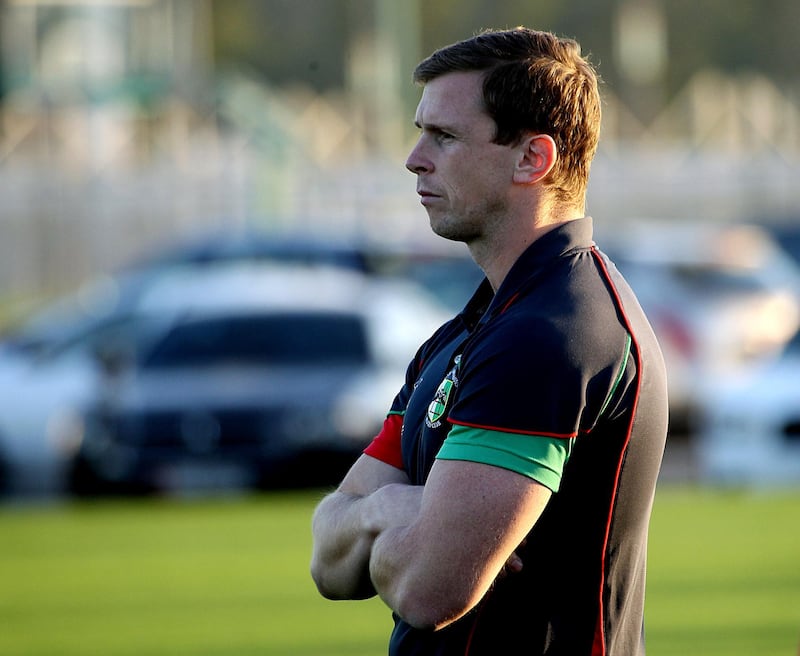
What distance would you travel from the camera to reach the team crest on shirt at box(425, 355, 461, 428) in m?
2.60

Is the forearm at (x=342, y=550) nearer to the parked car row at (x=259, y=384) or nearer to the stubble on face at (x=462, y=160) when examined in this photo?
the stubble on face at (x=462, y=160)

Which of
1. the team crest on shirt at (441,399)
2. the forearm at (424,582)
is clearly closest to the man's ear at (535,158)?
the team crest on shirt at (441,399)

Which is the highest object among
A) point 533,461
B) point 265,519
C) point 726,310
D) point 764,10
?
point 764,10

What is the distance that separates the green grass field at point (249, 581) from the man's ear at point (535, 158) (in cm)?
532

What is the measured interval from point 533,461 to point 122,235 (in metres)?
32.6

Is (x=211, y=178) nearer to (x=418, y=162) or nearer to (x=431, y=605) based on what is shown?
(x=418, y=162)

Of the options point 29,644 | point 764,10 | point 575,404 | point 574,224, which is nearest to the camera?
point 575,404

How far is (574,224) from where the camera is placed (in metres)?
2.70

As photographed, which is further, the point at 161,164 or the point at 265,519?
the point at 161,164

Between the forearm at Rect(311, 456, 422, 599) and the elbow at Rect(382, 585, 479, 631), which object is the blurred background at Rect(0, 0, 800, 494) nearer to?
the forearm at Rect(311, 456, 422, 599)

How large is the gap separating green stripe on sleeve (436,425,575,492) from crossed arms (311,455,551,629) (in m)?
0.01

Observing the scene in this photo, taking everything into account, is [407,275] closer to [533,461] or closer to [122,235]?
[533,461]

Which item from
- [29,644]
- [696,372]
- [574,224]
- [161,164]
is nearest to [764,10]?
[161,164]

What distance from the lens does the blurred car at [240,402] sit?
12.3 meters
